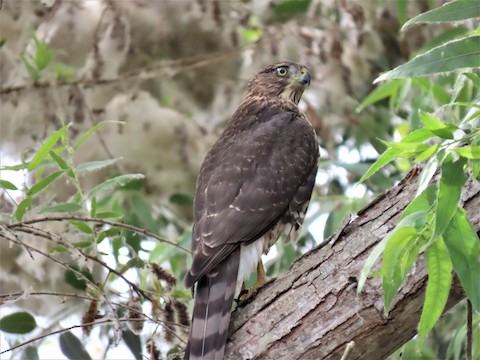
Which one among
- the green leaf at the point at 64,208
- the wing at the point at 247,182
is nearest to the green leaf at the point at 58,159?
the green leaf at the point at 64,208

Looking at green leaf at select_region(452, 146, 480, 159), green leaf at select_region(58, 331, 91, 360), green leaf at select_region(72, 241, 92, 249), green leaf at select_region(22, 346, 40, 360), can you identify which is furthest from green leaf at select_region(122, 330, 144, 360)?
green leaf at select_region(452, 146, 480, 159)

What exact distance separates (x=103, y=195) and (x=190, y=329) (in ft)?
7.02

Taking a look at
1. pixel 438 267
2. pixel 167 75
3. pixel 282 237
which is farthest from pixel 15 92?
pixel 438 267

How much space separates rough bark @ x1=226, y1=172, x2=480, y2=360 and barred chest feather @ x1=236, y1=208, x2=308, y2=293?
0.46 metres

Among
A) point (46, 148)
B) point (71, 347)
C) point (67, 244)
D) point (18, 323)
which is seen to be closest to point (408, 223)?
point (67, 244)

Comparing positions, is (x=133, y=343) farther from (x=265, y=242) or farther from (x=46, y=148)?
(x=46, y=148)

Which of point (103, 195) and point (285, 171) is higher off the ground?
point (103, 195)

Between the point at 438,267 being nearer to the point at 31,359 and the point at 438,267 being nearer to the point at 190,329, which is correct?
the point at 190,329

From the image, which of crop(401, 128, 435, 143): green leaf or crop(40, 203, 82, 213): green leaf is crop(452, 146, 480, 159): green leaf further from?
crop(40, 203, 82, 213): green leaf

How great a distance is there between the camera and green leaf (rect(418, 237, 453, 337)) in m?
2.73

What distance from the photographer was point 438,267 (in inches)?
108

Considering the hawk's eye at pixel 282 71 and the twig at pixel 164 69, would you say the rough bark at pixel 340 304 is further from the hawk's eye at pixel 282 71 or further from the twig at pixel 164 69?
the twig at pixel 164 69

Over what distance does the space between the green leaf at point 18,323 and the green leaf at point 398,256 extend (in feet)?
6.79

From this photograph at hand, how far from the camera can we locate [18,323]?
427 cm
